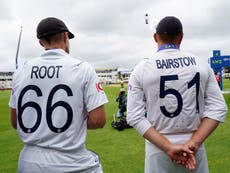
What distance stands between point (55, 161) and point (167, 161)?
91cm

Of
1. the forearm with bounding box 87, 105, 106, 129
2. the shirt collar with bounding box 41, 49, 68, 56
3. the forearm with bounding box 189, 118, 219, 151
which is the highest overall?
the shirt collar with bounding box 41, 49, 68, 56

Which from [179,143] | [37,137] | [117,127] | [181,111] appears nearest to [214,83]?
[181,111]

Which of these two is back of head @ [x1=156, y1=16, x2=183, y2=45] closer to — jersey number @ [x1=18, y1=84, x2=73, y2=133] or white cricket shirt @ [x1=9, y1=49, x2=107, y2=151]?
white cricket shirt @ [x1=9, y1=49, x2=107, y2=151]

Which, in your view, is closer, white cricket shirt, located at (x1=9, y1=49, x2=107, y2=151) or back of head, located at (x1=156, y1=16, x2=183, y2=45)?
white cricket shirt, located at (x1=9, y1=49, x2=107, y2=151)

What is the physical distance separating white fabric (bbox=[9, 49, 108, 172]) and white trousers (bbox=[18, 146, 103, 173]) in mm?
48

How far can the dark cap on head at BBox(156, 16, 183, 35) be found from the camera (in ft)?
8.19

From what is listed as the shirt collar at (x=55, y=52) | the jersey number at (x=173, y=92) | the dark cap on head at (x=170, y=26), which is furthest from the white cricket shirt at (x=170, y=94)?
the shirt collar at (x=55, y=52)

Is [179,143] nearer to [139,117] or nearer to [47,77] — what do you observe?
[139,117]

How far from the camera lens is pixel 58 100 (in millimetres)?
2225

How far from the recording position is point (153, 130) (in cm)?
244

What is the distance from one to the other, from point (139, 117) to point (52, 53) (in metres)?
0.87

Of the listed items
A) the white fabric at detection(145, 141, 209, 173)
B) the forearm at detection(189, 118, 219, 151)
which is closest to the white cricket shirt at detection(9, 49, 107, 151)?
the white fabric at detection(145, 141, 209, 173)

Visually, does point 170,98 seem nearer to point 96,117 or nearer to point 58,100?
point 96,117

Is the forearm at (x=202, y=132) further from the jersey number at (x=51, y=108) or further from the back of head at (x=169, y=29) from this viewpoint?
the jersey number at (x=51, y=108)
